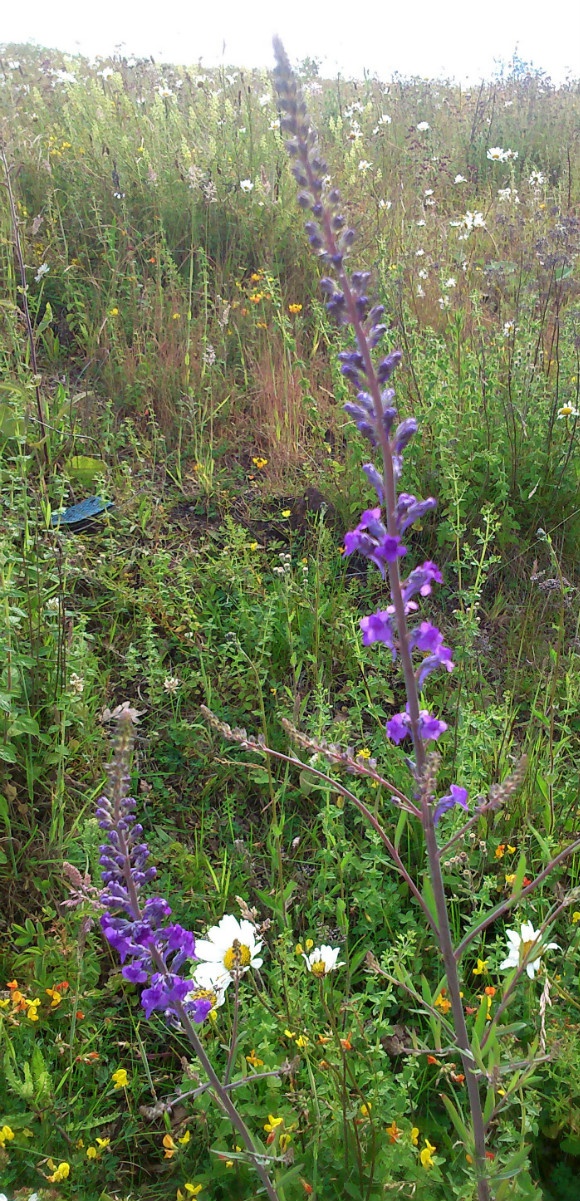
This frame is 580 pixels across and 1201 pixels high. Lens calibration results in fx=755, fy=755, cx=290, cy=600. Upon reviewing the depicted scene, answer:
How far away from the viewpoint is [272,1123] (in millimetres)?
1615

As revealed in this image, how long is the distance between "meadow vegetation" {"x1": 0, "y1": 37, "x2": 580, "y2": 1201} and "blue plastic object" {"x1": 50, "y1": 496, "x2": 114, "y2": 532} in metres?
0.08

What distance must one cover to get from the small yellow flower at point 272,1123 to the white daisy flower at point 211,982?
249mm

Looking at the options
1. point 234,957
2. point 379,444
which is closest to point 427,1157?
point 234,957

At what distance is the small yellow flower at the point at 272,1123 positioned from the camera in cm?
154

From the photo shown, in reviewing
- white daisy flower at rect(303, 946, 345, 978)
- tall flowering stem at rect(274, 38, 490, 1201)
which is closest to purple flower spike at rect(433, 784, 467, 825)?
tall flowering stem at rect(274, 38, 490, 1201)

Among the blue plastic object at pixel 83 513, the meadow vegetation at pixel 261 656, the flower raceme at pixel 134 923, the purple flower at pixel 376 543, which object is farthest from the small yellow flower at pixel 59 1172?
the blue plastic object at pixel 83 513

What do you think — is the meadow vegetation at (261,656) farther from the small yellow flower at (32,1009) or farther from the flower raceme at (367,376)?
the flower raceme at (367,376)

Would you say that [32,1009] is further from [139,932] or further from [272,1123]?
[139,932]

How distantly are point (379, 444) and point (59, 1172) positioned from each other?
5.45 ft

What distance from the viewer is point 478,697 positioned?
262 centimetres

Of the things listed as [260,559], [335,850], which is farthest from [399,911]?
[260,559]

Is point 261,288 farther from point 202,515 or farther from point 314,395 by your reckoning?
point 202,515

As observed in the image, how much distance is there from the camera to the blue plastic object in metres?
3.46

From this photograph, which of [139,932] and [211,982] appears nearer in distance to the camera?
[139,932]
